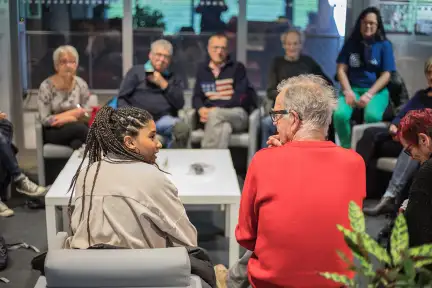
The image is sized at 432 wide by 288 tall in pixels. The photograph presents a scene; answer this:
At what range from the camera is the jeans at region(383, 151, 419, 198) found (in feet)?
15.7

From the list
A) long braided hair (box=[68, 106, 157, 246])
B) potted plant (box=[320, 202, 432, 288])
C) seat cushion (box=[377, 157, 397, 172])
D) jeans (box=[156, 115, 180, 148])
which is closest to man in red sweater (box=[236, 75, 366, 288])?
potted plant (box=[320, 202, 432, 288])

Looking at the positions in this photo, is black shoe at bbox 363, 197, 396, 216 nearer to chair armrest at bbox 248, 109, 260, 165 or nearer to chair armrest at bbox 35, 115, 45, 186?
chair armrest at bbox 248, 109, 260, 165

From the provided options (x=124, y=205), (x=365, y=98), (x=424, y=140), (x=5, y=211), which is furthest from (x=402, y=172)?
(x=5, y=211)

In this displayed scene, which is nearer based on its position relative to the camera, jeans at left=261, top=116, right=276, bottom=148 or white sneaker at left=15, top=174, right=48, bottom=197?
white sneaker at left=15, top=174, right=48, bottom=197

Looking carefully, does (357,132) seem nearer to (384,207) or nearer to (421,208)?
(384,207)

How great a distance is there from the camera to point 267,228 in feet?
8.26

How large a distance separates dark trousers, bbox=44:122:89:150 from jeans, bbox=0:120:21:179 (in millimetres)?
314

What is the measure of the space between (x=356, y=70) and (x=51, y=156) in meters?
2.71

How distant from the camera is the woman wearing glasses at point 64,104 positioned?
216 inches

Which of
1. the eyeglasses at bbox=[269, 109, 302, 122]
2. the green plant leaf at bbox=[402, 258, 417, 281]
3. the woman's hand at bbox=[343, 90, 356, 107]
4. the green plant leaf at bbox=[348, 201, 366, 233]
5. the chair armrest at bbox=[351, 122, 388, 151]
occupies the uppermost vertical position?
the eyeglasses at bbox=[269, 109, 302, 122]

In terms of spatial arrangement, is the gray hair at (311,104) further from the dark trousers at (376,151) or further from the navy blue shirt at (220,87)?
the navy blue shirt at (220,87)

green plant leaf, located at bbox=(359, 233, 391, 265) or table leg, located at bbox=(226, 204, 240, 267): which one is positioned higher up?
green plant leaf, located at bbox=(359, 233, 391, 265)

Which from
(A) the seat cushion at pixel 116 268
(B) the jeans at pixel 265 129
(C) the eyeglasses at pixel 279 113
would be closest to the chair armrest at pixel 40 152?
(B) the jeans at pixel 265 129

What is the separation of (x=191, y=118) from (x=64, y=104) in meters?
1.08
